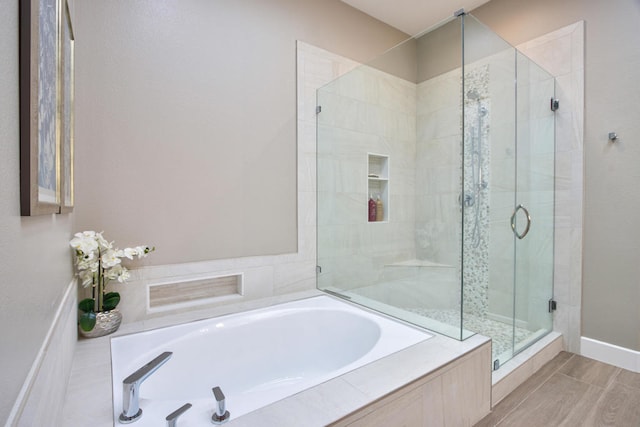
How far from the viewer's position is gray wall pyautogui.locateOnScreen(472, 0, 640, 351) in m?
2.01

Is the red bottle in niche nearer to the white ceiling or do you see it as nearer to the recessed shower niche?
the recessed shower niche

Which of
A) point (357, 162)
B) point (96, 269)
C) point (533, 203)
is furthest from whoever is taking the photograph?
point (357, 162)

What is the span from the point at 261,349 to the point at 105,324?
2.73 ft

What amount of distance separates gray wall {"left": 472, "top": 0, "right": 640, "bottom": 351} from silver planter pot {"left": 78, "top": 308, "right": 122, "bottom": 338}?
10.2 feet

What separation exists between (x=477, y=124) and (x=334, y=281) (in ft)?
5.02

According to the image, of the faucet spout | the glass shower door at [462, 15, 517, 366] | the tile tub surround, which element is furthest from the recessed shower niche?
the faucet spout

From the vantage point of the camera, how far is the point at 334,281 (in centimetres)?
245

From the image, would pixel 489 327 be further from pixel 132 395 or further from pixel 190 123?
pixel 190 123

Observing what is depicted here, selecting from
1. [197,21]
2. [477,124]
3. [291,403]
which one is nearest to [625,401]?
[477,124]

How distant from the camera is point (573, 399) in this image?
1738 millimetres

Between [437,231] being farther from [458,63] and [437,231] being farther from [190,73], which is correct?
[190,73]

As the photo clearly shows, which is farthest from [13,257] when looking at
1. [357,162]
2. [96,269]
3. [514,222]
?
[514,222]

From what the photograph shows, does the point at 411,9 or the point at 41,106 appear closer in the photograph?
the point at 41,106

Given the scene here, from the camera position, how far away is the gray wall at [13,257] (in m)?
0.49
